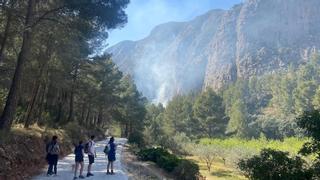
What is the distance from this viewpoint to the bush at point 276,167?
10.1 m

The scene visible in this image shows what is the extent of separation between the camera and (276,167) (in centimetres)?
1051

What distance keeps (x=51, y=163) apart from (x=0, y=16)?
7804 mm

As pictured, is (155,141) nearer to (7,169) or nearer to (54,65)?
(54,65)

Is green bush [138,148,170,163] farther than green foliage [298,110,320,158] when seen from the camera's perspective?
Yes

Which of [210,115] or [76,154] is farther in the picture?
[210,115]

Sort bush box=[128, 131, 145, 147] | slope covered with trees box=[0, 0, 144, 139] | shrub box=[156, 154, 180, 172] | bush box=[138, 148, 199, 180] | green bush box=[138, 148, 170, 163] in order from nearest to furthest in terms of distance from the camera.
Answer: slope covered with trees box=[0, 0, 144, 139] < bush box=[138, 148, 199, 180] < shrub box=[156, 154, 180, 172] < green bush box=[138, 148, 170, 163] < bush box=[128, 131, 145, 147]

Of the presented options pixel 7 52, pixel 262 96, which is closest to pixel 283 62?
pixel 262 96

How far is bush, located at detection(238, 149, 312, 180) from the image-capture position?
10102 mm

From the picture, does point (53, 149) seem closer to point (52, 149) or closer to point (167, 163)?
point (52, 149)

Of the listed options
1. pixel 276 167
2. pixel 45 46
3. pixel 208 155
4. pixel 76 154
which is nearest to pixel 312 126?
pixel 276 167

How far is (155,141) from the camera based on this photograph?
64562mm

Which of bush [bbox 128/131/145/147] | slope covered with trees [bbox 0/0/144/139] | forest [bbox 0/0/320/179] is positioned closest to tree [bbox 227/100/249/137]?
forest [bbox 0/0/320/179]

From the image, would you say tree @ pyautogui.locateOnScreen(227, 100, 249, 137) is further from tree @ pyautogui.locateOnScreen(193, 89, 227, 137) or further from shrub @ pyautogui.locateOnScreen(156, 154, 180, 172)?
shrub @ pyautogui.locateOnScreen(156, 154, 180, 172)

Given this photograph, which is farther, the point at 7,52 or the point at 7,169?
the point at 7,52
